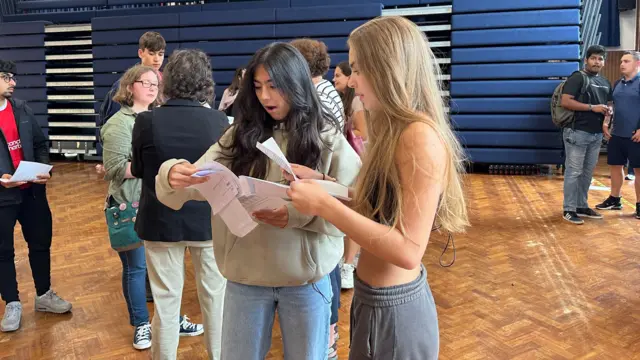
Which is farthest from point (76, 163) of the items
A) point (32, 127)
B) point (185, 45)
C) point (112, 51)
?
point (32, 127)

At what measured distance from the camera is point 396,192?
1305 mm

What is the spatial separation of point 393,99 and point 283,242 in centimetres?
65

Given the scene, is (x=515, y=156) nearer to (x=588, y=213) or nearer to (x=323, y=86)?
(x=588, y=213)

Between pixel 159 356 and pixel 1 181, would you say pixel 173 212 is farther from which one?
pixel 1 181

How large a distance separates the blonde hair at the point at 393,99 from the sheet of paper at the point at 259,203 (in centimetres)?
28

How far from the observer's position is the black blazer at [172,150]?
2262 mm

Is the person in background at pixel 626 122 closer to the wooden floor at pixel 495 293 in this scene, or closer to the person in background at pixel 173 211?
the wooden floor at pixel 495 293

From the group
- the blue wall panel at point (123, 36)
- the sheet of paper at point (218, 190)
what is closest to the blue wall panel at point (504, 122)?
the blue wall panel at point (123, 36)

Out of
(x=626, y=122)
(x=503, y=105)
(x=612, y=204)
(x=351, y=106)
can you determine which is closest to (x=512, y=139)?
(x=503, y=105)

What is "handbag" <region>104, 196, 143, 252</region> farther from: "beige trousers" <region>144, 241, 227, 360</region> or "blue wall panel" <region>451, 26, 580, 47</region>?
"blue wall panel" <region>451, 26, 580, 47</region>

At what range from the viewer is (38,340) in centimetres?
313

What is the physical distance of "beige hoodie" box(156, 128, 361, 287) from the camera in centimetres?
170

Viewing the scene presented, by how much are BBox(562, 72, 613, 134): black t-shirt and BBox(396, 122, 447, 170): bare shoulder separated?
4.96 meters

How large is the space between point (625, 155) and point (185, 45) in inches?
293
